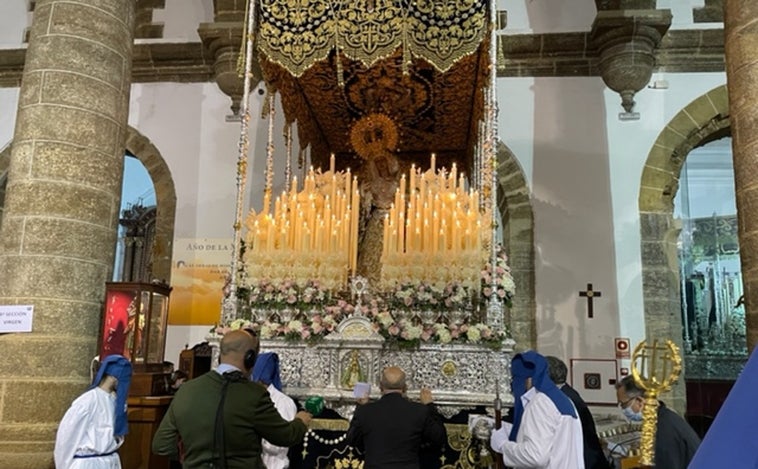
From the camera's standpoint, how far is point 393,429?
→ 3.79 metres

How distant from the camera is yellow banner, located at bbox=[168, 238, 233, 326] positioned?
32.1 ft

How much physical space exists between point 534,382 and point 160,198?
8.05m

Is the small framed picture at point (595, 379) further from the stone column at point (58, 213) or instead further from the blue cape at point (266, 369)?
the stone column at point (58, 213)

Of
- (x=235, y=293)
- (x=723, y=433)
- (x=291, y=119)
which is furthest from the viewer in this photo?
(x=291, y=119)

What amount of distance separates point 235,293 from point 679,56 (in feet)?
25.4

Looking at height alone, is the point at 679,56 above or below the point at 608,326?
above

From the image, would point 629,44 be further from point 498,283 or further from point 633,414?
point 633,414

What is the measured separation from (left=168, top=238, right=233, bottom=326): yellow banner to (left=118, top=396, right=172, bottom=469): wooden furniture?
3775 mm

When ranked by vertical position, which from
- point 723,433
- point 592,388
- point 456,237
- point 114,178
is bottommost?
point 592,388

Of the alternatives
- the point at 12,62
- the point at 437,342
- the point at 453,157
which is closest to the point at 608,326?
the point at 453,157

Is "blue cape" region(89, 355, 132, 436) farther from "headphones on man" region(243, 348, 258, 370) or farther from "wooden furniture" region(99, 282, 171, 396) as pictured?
"wooden furniture" region(99, 282, 171, 396)

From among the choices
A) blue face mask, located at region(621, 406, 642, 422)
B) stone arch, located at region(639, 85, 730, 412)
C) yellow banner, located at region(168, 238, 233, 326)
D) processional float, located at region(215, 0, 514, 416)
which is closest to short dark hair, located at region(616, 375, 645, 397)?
blue face mask, located at region(621, 406, 642, 422)

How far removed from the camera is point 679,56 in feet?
32.0

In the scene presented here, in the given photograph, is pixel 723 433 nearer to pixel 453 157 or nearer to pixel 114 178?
pixel 114 178
